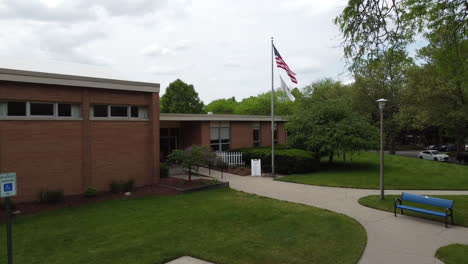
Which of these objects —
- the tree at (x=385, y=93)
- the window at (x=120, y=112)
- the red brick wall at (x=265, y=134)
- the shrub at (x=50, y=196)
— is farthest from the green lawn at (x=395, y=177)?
the tree at (x=385, y=93)

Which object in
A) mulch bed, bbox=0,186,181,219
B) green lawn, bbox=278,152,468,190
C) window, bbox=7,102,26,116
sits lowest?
mulch bed, bbox=0,186,181,219

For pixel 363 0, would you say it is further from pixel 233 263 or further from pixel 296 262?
pixel 233 263

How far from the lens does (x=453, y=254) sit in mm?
6789

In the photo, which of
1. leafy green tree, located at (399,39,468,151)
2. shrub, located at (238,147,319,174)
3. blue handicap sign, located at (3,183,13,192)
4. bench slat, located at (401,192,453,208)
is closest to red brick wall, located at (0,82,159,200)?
blue handicap sign, located at (3,183,13,192)

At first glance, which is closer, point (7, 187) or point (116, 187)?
point (7, 187)

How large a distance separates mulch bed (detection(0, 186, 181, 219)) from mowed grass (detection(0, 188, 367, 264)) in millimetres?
700

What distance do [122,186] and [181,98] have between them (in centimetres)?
4963

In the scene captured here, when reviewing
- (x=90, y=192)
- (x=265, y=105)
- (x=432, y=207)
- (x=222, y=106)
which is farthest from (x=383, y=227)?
(x=222, y=106)

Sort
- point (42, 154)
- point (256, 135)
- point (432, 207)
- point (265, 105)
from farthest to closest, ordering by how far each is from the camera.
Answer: point (265, 105) → point (256, 135) → point (42, 154) → point (432, 207)

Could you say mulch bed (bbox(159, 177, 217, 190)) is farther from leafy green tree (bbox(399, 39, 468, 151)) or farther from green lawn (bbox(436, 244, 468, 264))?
leafy green tree (bbox(399, 39, 468, 151))

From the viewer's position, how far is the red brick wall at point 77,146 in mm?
11711

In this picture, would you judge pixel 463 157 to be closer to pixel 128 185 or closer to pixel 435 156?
pixel 435 156

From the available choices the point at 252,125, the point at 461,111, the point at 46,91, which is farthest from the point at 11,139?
the point at 461,111

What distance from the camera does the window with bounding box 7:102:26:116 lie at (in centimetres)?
1170
